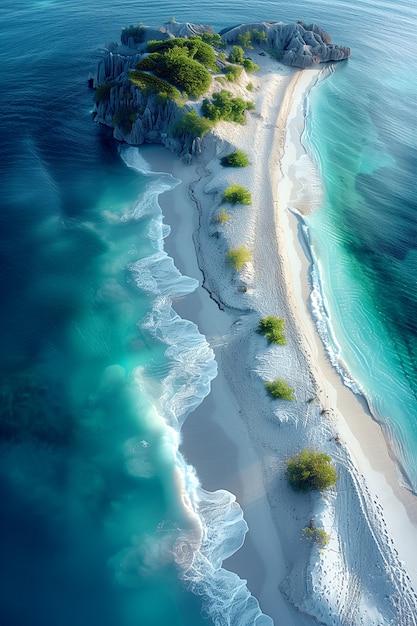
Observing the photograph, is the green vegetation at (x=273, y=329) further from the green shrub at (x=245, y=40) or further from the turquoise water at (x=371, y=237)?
the green shrub at (x=245, y=40)

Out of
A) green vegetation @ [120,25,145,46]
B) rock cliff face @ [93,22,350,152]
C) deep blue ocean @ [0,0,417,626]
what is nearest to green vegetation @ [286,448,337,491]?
deep blue ocean @ [0,0,417,626]

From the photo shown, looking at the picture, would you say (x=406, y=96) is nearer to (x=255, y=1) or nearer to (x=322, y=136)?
(x=322, y=136)

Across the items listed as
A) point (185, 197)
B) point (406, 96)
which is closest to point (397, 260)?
point (185, 197)

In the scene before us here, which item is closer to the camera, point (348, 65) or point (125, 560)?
point (125, 560)

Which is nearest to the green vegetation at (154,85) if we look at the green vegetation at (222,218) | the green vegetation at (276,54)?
the green vegetation at (222,218)

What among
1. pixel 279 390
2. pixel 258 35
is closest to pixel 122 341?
pixel 279 390
